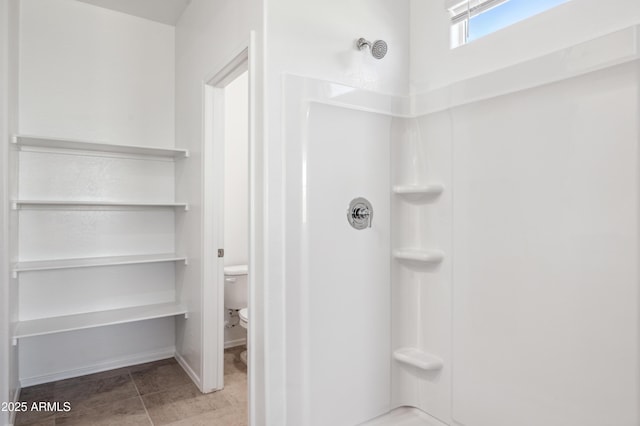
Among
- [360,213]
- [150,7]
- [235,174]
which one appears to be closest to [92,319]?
[235,174]

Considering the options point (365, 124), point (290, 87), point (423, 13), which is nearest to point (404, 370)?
point (365, 124)

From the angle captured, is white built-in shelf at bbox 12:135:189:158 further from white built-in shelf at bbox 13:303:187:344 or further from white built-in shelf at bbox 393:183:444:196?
white built-in shelf at bbox 393:183:444:196

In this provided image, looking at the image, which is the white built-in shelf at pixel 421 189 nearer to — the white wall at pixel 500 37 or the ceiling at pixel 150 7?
the white wall at pixel 500 37

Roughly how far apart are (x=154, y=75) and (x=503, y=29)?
8.03 ft

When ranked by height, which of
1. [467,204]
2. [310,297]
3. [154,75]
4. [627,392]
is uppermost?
[154,75]

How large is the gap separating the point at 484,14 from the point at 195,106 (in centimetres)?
181

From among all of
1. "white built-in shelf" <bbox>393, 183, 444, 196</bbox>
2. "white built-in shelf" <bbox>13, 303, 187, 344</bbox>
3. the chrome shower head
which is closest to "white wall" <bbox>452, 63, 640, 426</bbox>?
"white built-in shelf" <bbox>393, 183, 444, 196</bbox>

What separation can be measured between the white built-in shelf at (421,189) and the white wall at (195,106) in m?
1.05

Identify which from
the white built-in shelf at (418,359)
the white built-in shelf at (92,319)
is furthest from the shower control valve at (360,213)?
the white built-in shelf at (92,319)

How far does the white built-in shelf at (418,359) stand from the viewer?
1890 millimetres

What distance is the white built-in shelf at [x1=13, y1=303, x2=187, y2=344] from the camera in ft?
7.53

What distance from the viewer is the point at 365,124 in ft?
6.35

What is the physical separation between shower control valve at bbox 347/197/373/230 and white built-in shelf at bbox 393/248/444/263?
24 centimetres

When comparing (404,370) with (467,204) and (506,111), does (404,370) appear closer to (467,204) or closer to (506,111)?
(467,204)
